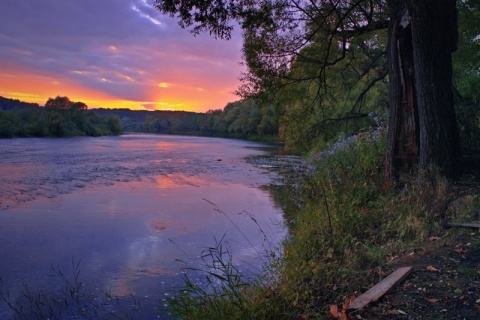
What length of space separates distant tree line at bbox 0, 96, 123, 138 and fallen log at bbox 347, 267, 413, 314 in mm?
60028

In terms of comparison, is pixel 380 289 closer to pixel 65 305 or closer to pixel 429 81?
pixel 65 305

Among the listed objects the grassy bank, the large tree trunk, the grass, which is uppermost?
Result: the large tree trunk

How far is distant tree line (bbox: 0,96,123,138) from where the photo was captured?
192 feet

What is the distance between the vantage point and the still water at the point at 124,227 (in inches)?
264

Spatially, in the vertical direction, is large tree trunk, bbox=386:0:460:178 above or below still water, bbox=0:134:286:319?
above

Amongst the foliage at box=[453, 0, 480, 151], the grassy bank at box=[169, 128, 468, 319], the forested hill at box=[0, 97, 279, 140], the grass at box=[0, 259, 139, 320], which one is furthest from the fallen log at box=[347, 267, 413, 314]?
the forested hill at box=[0, 97, 279, 140]

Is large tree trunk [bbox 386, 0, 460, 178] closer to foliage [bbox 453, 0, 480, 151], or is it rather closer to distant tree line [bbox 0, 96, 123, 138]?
foliage [bbox 453, 0, 480, 151]

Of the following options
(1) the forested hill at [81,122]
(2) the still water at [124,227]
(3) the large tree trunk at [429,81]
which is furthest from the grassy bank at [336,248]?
(1) the forested hill at [81,122]

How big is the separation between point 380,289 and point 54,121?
73168 mm

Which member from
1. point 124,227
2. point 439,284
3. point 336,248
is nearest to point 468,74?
point 336,248

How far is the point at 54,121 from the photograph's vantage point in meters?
67.9

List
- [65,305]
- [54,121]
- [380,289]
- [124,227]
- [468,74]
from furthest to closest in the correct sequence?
[54,121]
[468,74]
[124,227]
[65,305]
[380,289]

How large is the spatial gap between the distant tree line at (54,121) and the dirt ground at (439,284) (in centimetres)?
5990

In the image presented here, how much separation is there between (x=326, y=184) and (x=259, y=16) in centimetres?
435
